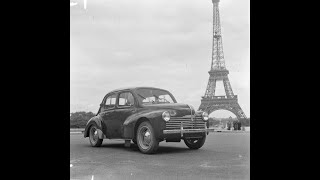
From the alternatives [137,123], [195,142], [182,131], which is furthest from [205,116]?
[137,123]

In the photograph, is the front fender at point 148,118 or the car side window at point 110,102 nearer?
the car side window at point 110,102

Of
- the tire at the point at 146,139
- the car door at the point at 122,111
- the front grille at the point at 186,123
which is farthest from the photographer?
the car door at the point at 122,111

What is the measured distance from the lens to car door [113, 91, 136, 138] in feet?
23.4

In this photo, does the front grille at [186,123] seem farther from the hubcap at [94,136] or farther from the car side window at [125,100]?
the hubcap at [94,136]

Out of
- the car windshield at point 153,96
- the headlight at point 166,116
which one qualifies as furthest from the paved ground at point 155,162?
the car windshield at point 153,96

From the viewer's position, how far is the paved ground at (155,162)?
507 centimetres

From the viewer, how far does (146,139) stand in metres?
7.05

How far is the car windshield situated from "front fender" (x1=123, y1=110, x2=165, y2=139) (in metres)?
0.21

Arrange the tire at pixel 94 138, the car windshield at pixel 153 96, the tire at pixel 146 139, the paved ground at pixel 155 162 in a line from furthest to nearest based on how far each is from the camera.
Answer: the tire at pixel 94 138 → the tire at pixel 146 139 → the car windshield at pixel 153 96 → the paved ground at pixel 155 162
